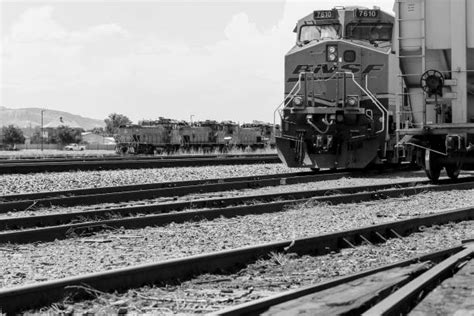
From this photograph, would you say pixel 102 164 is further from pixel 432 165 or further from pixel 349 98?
pixel 432 165

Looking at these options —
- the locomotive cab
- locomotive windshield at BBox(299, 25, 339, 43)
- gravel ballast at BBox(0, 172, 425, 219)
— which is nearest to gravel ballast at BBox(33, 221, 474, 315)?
gravel ballast at BBox(0, 172, 425, 219)

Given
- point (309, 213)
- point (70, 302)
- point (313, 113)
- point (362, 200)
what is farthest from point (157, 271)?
point (313, 113)

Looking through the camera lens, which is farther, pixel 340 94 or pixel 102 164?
pixel 102 164

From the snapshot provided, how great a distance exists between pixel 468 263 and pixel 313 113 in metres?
10.3

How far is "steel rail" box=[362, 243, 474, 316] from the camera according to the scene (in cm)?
384

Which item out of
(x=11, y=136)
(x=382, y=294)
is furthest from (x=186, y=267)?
(x=11, y=136)

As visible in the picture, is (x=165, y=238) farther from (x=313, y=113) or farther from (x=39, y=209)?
(x=313, y=113)

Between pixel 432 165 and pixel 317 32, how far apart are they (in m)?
4.71

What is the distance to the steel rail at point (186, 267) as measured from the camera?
13.6 feet

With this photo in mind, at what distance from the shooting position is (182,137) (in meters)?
43.1

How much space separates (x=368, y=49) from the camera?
15.5 m

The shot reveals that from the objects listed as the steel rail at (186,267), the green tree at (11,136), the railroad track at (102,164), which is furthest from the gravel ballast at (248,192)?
the green tree at (11,136)

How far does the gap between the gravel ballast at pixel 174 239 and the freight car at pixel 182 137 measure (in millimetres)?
31728

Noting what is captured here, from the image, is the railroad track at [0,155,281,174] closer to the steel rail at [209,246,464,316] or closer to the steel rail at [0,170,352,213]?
the steel rail at [0,170,352,213]
